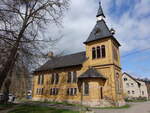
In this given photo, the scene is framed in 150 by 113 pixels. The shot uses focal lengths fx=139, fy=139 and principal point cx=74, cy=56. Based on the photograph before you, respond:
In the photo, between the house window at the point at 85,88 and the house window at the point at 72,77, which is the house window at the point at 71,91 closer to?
the house window at the point at 72,77

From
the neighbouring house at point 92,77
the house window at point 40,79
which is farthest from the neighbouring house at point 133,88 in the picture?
the house window at point 40,79

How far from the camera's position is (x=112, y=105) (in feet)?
65.5

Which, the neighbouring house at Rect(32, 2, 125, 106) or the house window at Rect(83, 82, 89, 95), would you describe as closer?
the neighbouring house at Rect(32, 2, 125, 106)

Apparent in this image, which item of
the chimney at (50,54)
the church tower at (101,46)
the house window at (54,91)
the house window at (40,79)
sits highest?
the church tower at (101,46)

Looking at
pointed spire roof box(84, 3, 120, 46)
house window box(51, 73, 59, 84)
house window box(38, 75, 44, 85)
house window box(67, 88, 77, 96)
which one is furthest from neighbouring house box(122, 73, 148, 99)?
house window box(38, 75, 44, 85)

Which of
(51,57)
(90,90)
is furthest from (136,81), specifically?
(51,57)

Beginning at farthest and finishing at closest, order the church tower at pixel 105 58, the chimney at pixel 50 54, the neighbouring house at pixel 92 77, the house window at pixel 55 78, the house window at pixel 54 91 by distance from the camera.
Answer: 1. the house window at pixel 55 78
2. the house window at pixel 54 91
3. the church tower at pixel 105 58
4. the neighbouring house at pixel 92 77
5. the chimney at pixel 50 54

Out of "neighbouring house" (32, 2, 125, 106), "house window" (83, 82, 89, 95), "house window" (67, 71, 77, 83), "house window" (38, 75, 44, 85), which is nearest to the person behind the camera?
"neighbouring house" (32, 2, 125, 106)

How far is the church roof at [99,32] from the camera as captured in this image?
77.7ft

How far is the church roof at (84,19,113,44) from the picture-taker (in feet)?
77.7

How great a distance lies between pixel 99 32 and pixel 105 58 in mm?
5185

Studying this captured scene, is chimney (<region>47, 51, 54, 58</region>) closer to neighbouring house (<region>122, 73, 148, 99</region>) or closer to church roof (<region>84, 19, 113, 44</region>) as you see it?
church roof (<region>84, 19, 113, 44</region>)

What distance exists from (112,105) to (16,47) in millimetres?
17064

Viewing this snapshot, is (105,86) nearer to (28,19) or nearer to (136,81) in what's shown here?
(28,19)
